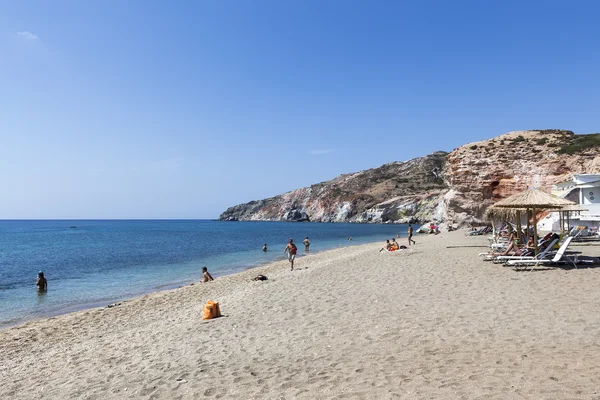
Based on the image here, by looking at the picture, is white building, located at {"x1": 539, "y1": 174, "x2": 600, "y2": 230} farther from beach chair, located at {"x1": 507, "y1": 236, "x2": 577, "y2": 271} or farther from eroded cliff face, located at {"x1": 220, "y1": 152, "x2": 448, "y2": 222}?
eroded cliff face, located at {"x1": 220, "y1": 152, "x2": 448, "y2": 222}

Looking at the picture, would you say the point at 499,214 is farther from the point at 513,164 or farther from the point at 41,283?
the point at 41,283

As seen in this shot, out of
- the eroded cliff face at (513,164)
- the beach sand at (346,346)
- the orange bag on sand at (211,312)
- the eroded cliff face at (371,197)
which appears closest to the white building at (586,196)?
the eroded cliff face at (513,164)

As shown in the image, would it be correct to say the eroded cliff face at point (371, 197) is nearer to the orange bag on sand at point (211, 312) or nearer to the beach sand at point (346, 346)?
the beach sand at point (346, 346)

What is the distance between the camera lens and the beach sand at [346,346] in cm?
439

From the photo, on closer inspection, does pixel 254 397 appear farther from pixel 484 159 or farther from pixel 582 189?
pixel 484 159

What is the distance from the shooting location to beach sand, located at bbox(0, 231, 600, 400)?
4.39 metres

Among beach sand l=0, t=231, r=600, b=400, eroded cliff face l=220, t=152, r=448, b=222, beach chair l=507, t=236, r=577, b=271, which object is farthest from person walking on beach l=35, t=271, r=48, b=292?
eroded cliff face l=220, t=152, r=448, b=222

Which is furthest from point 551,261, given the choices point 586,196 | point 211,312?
point 586,196

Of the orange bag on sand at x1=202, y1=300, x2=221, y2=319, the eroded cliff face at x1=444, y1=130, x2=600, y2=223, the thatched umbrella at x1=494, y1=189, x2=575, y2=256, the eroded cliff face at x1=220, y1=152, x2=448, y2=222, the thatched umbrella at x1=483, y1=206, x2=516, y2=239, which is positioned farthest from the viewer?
the eroded cliff face at x1=220, y1=152, x2=448, y2=222

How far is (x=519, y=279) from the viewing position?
10250mm

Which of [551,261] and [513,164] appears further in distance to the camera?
[513,164]

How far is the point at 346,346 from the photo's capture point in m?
5.82

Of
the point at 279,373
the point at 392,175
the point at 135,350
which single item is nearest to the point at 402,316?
the point at 279,373

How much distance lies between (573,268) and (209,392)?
1123cm
